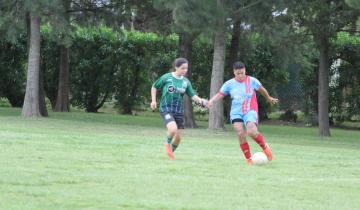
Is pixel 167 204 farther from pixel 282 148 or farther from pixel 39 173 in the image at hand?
pixel 282 148

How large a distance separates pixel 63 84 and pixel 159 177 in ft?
71.3

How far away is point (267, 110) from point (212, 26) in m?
12.1

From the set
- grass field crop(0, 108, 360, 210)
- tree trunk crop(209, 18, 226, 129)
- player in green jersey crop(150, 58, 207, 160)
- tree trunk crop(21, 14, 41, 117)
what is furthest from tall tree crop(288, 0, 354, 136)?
player in green jersey crop(150, 58, 207, 160)

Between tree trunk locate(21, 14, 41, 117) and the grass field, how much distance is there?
9.52 m

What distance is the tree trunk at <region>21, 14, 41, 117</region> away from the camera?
26156 millimetres

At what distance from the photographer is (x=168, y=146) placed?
1378cm

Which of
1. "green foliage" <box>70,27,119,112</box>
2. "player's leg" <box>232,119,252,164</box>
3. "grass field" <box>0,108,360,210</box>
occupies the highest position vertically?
"green foliage" <box>70,27,119,112</box>

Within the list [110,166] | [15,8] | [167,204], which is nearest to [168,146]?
[110,166]

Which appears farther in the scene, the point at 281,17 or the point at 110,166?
the point at 281,17

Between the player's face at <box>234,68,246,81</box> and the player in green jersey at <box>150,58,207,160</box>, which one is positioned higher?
the player's face at <box>234,68,246,81</box>

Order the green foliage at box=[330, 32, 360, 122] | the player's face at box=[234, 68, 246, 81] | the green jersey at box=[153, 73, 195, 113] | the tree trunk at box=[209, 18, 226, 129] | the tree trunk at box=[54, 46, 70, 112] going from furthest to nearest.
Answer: the tree trunk at box=[54, 46, 70, 112], the green foliage at box=[330, 32, 360, 122], the tree trunk at box=[209, 18, 226, 129], the green jersey at box=[153, 73, 195, 113], the player's face at box=[234, 68, 246, 81]

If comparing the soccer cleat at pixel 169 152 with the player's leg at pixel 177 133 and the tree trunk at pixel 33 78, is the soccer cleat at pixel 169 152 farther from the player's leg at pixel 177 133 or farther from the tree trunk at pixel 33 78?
the tree trunk at pixel 33 78

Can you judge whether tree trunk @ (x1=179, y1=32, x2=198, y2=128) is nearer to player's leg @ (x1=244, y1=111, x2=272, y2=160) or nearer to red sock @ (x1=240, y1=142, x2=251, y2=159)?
player's leg @ (x1=244, y1=111, x2=272, y2=160)

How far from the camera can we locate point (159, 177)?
34.5 feet
